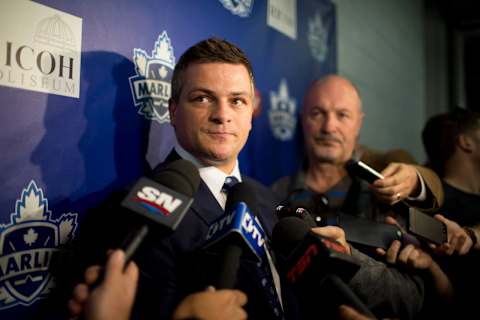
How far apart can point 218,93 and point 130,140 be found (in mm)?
327

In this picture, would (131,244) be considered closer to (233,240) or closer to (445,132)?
(233,240)

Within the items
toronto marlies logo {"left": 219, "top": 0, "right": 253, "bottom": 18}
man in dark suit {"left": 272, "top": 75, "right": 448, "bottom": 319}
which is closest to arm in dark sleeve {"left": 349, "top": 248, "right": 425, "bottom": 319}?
man in dark suit {"left": 272, "top": 75, "right": 448, "bottom": 319}

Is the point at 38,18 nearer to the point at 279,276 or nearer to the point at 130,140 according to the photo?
the point at 130,140

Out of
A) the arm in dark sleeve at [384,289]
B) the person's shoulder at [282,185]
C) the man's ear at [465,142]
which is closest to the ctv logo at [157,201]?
the arm in dark sleeve at [384,289]

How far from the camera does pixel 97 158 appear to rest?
1.18 meters

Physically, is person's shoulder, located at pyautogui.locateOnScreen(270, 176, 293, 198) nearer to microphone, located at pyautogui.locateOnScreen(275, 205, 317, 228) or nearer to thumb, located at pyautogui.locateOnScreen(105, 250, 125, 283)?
microphone, located at pyautogui.locateOnScreen(275, 205, 317, 228)

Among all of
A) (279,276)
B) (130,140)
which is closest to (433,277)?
(279,276)

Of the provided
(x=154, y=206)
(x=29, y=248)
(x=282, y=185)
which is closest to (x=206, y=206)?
(x=154, y=206)

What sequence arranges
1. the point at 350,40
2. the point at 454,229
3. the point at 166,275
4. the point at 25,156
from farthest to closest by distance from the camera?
the point at 350,40
the point at 454,229
the point at 25,156
the point at 166,275

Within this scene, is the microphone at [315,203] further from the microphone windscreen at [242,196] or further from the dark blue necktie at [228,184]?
the microphone windscreen at [242,196]

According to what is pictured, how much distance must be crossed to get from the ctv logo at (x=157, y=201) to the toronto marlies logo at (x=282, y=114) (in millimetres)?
1209

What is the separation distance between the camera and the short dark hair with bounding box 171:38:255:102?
1.14 metres

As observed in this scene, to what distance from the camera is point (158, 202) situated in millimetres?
729

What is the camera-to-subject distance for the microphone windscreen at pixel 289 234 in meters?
0.85
